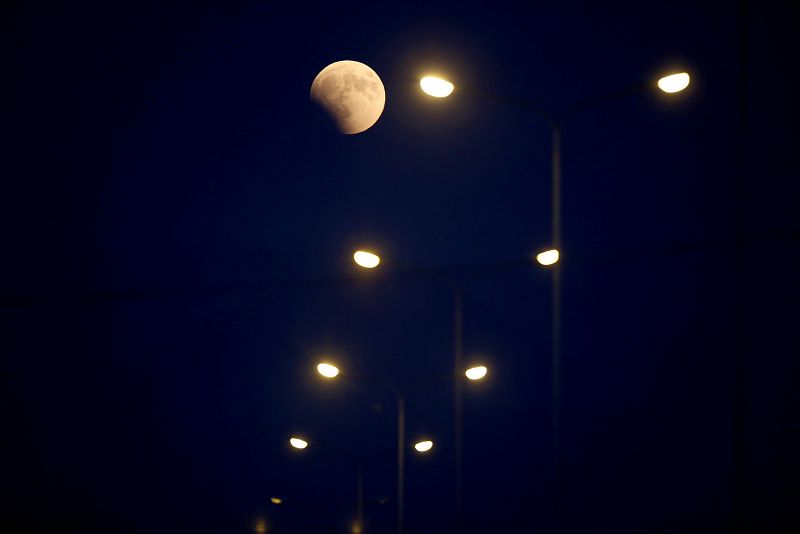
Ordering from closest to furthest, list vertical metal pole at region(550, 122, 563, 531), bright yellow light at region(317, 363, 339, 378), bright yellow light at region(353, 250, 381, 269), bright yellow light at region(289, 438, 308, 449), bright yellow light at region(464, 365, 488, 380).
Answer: vertical metal pole at region(550, 122, 563, 531) → bright yellow light at region(353, 250, 381, 269) → bright yellow light at region(464, 365, 488, 380) → bright yellow light at region(317, 363, 339, 378) → bright yellow light at region(289, 438, 308, 449)

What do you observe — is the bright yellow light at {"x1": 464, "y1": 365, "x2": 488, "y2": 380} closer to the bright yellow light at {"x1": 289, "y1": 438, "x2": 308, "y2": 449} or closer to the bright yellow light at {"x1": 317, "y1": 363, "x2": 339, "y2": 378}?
the bright yellow light at {"x1": 317, "y1": 363, "x2": 339, "y2": 378}

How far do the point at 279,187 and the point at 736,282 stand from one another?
35.3ft

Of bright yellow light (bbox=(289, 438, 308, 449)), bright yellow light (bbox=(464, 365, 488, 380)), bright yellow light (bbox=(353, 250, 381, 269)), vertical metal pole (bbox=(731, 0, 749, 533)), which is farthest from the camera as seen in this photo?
bright yellow light (bbox=(289, 438, 308, 449))

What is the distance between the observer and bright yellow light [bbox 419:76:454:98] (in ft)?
19.8

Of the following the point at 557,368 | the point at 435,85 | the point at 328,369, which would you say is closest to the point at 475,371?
the point at 328,369

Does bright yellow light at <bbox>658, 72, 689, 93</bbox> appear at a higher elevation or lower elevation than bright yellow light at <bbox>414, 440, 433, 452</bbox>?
higher

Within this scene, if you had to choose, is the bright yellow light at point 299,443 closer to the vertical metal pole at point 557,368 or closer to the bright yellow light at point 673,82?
the vertical metal pole at point 557,368

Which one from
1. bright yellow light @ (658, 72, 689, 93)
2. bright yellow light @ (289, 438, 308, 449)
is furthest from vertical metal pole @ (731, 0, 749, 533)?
bright yellow light @ (289, 438, 308, 449)

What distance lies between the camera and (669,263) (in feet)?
50.3

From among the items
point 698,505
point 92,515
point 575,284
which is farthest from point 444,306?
point 92,515

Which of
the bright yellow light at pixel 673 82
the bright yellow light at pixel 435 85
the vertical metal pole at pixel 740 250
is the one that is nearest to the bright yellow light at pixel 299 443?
the vertical metal pole at pixel 740 250

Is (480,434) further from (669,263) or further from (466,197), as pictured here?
(466,197)

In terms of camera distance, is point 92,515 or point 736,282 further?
point 92,515

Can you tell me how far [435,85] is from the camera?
238 inches
